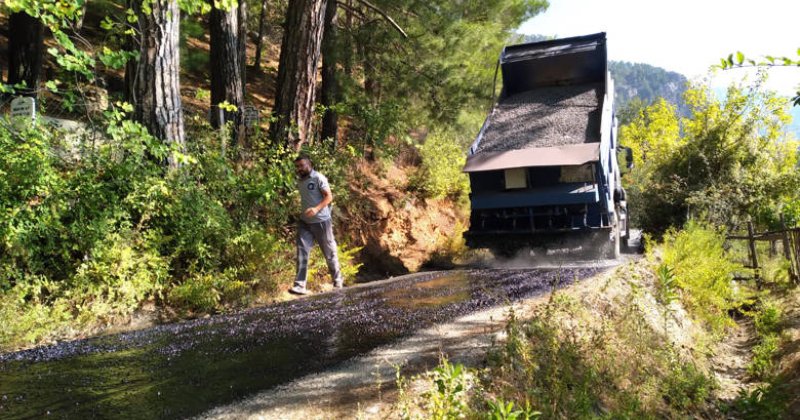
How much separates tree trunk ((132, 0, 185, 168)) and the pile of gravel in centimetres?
555

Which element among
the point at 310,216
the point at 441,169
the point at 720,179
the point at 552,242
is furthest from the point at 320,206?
the point at 720,179

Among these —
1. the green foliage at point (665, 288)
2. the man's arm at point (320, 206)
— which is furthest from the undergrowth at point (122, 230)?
the green foliage at point (665, 288)

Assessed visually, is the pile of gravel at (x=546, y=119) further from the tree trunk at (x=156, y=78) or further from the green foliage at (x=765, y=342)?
the tree trunk at (x=156, y=78)

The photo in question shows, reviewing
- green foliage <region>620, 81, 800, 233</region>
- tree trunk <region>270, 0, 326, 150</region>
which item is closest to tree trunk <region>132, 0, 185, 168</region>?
tree trunk <region>270, 0, 326, 150</region>

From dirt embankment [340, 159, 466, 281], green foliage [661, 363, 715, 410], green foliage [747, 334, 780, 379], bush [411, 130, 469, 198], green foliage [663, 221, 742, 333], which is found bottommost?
green foliage [747, 334, 780, 379]

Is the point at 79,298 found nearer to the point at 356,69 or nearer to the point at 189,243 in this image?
the point at 189,243

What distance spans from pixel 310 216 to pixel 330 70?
6.53m

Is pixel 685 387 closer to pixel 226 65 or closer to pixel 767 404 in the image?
pixel 767 404

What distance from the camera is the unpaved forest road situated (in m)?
3.31

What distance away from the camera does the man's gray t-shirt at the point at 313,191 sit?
674 cm

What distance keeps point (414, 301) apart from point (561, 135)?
5.34 meters

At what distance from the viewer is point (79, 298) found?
18.5 ft

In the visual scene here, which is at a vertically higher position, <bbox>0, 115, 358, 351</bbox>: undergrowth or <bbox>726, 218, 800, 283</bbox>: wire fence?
<bbox>0, 115, 358, 351</bbox>: undergrowth

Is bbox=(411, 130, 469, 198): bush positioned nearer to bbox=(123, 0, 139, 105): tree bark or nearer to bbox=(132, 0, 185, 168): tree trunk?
bbox=(132, 0, 185, 168): tree trunk
